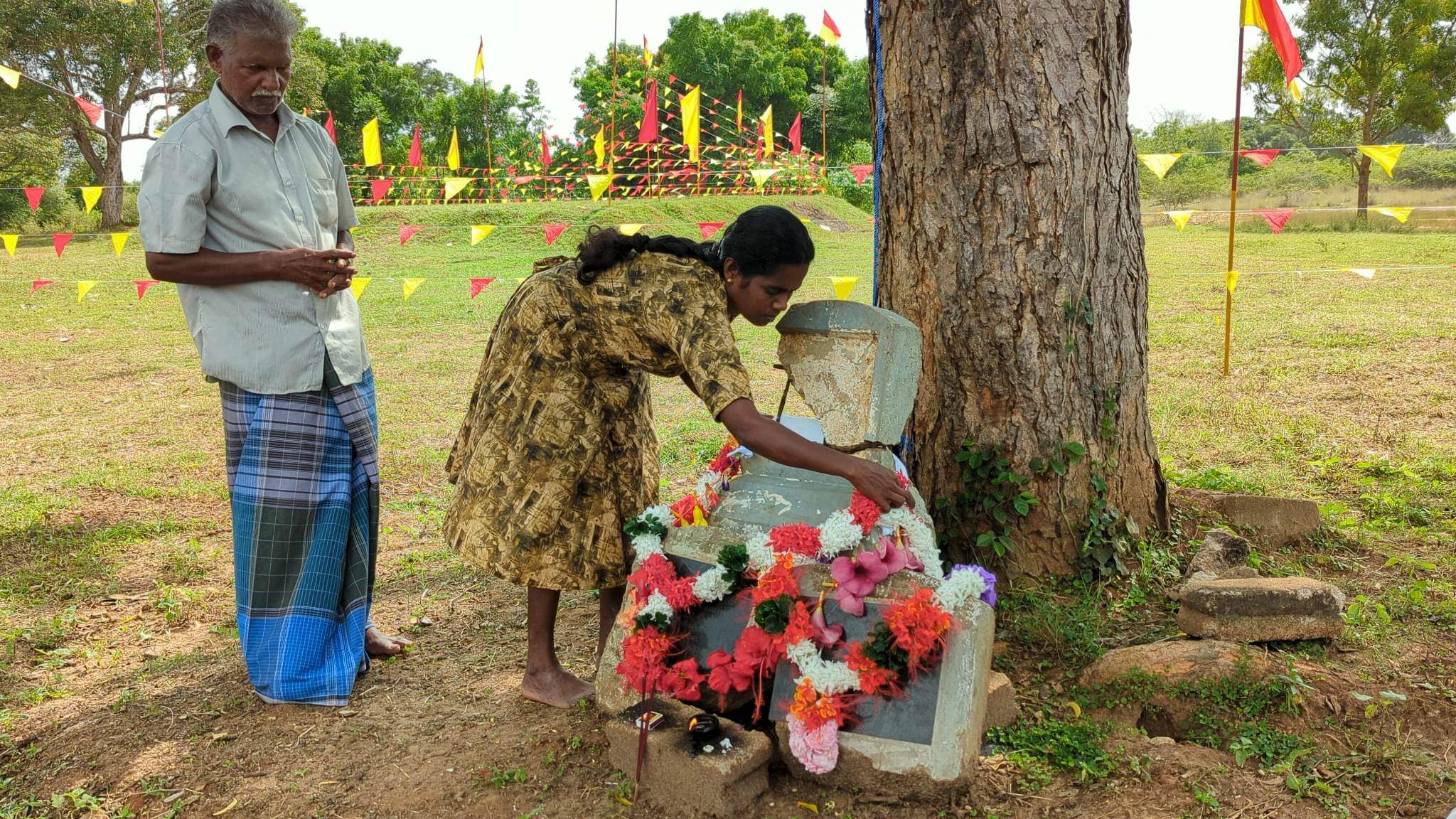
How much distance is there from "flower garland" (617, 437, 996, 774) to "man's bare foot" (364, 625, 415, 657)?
122cm

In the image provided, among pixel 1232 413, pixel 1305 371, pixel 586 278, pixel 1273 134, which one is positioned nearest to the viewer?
pixel 586 278

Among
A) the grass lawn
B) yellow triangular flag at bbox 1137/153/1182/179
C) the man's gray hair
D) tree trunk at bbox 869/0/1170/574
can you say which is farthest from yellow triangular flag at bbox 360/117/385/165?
tree trunk at bbox 869/0/1170/574

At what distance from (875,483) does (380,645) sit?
6.81ft

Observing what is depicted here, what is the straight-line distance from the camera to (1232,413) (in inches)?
251

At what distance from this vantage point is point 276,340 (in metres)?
3.09

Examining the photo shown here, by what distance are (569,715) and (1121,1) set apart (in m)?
3.04

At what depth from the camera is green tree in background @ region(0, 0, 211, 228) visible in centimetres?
2161

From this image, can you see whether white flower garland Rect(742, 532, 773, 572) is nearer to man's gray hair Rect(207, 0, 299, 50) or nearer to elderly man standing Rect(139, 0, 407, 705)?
elderly man standing Rect(139, 0, 407, 705)

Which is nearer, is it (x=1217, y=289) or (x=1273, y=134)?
(x=1217, y=289)

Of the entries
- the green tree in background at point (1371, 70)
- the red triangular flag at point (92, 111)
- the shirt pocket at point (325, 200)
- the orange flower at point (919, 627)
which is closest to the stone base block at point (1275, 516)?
the orange flower at point (919, 627)

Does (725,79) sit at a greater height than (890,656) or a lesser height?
greater

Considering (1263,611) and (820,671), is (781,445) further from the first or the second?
(1263,611)

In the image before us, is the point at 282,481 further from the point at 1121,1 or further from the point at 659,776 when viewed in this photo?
the point at 1121,1

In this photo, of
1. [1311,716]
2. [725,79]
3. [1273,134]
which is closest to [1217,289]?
[1311,716]
